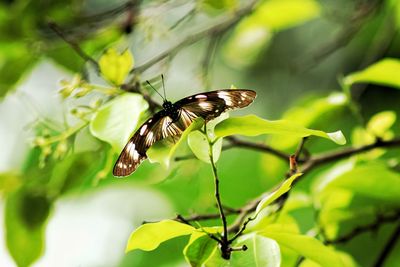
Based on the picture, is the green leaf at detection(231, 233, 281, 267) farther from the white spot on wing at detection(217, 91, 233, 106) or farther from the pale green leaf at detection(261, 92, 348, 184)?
the pale green leaf at detection(261, 92, 348, 184)

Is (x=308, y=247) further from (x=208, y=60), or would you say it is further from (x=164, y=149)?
(x=208, y=60)

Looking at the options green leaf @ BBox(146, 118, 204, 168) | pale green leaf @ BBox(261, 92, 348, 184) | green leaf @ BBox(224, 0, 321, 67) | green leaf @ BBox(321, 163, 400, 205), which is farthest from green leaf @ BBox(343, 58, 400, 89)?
green leaf @ BBox(146, 118, 204, 168)

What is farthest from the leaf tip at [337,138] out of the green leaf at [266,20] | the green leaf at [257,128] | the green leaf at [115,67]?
the green leaf at [266,20]

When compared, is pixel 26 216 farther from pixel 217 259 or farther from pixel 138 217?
pixel 138 217

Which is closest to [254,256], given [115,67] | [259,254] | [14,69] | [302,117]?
[259,254]

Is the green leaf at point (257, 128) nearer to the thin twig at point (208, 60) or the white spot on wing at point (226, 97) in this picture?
the white spot on wing at point (226, 97)

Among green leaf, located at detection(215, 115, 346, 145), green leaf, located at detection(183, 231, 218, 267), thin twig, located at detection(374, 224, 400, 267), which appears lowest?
thin twig, located at detection(374, 224, 400, 267)
